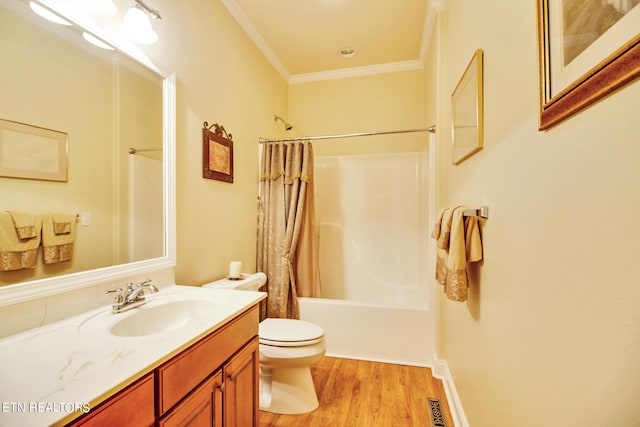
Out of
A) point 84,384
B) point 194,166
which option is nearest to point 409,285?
point 194,166

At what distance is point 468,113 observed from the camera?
1291 millimetres

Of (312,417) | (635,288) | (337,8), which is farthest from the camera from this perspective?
(337,8)

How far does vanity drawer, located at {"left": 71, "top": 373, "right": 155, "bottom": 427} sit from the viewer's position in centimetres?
55

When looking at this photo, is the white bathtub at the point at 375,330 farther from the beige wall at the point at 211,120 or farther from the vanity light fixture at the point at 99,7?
the vanity light fixture at the point at 99,7

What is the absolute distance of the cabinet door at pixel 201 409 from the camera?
0.76 metres

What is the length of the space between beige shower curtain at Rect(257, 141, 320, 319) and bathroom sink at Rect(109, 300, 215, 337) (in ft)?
3.62

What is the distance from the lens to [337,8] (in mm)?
2070

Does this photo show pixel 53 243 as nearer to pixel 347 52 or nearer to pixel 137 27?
pixel 137 27

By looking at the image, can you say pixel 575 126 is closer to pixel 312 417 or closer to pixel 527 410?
pixel 527 410

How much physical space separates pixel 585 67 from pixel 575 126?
108 millimetres

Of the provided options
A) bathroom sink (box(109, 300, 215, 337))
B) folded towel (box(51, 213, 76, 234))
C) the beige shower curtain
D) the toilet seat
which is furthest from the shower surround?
folded towel (box(51, 213, 76, 234))

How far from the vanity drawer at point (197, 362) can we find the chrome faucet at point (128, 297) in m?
0.40

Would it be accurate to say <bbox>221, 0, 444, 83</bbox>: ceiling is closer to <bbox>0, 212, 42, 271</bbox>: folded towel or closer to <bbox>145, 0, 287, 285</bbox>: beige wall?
<bbox>145, 0, 287, 285</bbox>: beige wall

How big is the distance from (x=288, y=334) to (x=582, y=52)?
161cm
